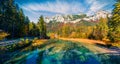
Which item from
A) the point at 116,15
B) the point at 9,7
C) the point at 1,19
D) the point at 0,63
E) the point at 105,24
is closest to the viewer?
the point at 0,63

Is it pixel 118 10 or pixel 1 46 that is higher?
pixel 118 10

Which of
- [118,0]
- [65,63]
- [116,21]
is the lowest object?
[65,63]

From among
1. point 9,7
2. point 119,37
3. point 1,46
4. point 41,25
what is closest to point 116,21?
point 119,37

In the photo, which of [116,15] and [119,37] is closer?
[116,15]

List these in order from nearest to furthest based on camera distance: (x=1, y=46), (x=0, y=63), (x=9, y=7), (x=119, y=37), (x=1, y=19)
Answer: (x=0, y=63)
(x=1, y=46)
(x=119, y=37)
(x=1, y=19)
(x=9, y=7)

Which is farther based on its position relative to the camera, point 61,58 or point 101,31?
point 101,31

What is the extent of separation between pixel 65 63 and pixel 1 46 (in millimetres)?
14395

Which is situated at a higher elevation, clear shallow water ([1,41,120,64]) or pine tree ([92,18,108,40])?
pine tree ([92,18,108,40])

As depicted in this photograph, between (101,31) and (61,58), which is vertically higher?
(101,31)

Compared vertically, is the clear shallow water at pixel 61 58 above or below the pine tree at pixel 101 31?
below

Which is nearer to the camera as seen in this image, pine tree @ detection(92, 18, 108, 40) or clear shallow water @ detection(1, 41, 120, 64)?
clear shallow water @ detection(1, 41, 120, 64)

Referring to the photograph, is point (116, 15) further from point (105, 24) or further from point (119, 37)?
point (105, 24)

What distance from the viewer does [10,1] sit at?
70.6 metres

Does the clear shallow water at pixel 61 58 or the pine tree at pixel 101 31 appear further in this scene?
the pine tree at pixel 101 31
